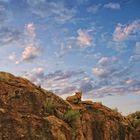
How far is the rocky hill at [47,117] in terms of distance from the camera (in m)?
24.3

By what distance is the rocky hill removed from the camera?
79.7 ft

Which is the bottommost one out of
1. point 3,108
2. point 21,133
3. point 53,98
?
point 21,133

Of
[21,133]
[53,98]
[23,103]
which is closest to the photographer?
[21,133]

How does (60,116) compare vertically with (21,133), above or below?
above

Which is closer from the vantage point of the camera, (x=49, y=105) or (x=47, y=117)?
(x=47, y=117)

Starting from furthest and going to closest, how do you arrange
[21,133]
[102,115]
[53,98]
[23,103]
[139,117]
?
[139,117] → [102,115] → [53,98] → [23,103] → [21,133]

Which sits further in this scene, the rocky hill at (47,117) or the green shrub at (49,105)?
the green shrub at (49,105)

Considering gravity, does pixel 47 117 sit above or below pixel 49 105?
below

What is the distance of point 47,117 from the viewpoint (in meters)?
26.1

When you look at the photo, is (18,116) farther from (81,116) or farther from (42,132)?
(81,116)

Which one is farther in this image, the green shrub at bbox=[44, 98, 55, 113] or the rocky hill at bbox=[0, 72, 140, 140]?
the green shrub at bbox=[44, 98, 55, 113]

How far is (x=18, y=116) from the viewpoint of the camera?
81.1 ft

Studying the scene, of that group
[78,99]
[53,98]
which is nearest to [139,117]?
[78,99]

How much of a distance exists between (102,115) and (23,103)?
9.40 m
